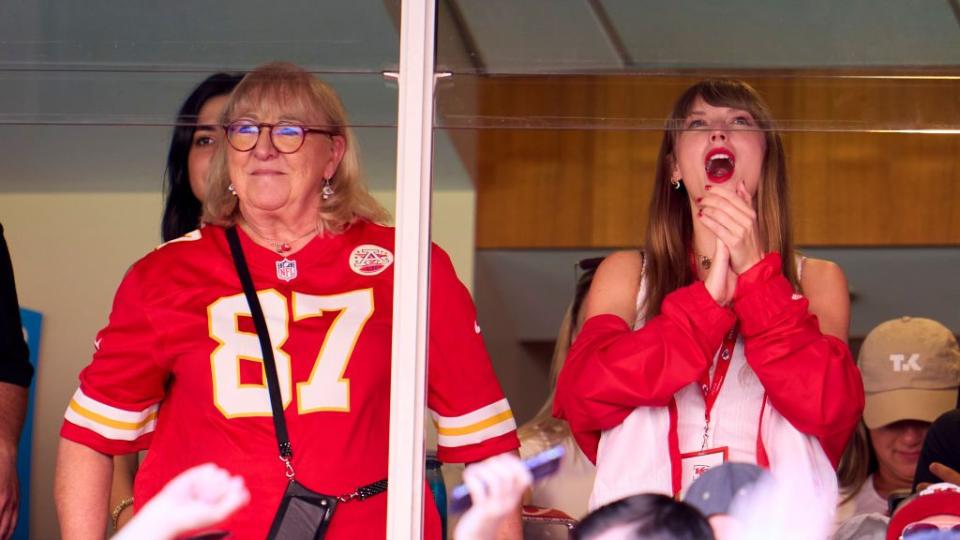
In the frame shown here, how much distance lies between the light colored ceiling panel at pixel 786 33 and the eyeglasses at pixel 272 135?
603 millimetres

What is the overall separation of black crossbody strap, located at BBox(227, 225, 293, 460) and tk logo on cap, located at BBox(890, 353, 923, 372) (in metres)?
2.05

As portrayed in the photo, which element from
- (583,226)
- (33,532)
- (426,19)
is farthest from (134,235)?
(426,19)

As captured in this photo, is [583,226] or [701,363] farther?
[583,226]

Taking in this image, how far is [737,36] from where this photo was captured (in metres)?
2.61

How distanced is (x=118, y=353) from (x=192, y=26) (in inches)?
23.8

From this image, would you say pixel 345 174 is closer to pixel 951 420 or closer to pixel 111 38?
pixel 111 38

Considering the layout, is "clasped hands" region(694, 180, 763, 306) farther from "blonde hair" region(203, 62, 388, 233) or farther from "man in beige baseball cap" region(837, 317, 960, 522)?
"man in beige baseball cap" region(837, 317, 960, 522)

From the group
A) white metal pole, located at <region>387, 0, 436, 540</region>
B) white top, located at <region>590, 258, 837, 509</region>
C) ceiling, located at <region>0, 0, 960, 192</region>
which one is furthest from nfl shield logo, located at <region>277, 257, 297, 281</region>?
white top, located at <region>590, 258, 837, 509</region>

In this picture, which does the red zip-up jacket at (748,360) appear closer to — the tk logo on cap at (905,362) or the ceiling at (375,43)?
the ceiling at (375,43)

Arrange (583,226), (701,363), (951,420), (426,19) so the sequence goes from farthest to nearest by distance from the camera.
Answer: (583,226) < (951,420) < (701,363) < (426,19)

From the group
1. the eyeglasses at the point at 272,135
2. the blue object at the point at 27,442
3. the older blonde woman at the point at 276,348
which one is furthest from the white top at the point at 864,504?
the blue object at the point at 27,442

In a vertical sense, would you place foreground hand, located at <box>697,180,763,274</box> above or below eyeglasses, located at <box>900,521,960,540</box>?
above

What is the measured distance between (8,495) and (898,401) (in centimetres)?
228

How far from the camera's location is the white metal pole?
90.9 inches
